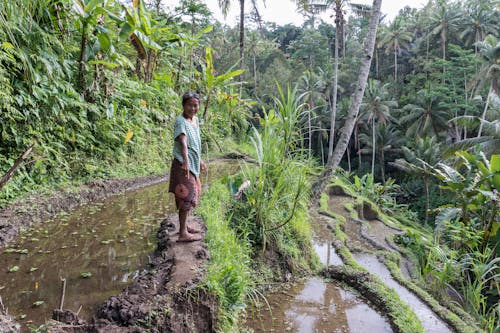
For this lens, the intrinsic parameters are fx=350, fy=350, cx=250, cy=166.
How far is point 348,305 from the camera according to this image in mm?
3893

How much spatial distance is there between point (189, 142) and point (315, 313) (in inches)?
85.5

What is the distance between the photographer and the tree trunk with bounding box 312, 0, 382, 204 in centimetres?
720

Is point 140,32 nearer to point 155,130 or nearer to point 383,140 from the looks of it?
point 155,130

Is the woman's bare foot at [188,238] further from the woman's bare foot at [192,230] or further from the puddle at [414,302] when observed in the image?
the puddle at [414,302]

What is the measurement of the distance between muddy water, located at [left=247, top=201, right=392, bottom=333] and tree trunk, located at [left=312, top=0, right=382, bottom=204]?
3.77 m

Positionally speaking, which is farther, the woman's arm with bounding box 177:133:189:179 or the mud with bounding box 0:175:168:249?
the mud with bounding box 0:175:168:249

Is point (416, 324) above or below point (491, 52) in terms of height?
below

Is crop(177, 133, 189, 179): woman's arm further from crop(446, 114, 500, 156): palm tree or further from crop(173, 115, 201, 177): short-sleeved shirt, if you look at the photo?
crop(446, 114, 500, 156): palm tree

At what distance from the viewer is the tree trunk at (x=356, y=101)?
720cm

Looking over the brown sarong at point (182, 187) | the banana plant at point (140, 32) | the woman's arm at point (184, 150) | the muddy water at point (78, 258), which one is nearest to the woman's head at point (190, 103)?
the woman's arm at point (184, 150)

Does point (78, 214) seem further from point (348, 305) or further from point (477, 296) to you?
point (477, 296)

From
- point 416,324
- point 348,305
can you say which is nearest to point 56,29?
point 348,305

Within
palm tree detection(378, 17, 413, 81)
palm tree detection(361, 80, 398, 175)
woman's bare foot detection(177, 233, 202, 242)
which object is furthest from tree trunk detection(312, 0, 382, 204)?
palm tree detection(378, 17, 413, 81)

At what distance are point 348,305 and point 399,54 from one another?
33.4m
